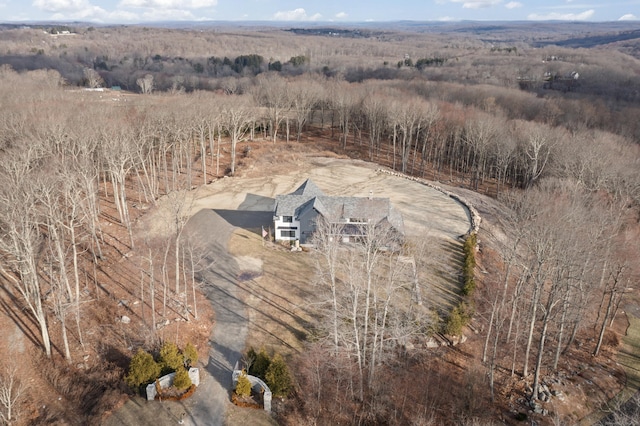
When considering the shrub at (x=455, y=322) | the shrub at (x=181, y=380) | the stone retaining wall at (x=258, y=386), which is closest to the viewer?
the stone retaining wall at (x=258, y=386)

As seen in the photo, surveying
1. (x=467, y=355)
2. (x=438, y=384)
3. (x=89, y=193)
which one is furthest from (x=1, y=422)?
(x=467, y=355)

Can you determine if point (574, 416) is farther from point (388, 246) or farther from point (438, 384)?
point (388, 246)

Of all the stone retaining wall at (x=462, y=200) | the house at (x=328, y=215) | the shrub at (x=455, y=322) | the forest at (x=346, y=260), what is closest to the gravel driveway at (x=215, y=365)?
the forest at (x=346, y=260)

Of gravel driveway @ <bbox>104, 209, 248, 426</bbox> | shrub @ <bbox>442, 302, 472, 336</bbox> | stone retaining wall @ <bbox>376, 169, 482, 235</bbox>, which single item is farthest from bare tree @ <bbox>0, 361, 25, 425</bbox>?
stone retaining wall @ <bbox>376, 169, 482, 235</bbox>

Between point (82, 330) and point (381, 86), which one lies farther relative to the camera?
point (381, 86)

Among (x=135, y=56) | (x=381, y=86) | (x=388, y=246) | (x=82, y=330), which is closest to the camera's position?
(x=82, y=330)

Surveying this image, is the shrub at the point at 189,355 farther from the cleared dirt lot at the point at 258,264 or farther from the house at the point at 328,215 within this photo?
the house at the point at 328,215

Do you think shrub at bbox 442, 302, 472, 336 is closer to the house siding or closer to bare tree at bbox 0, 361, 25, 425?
the house siding
